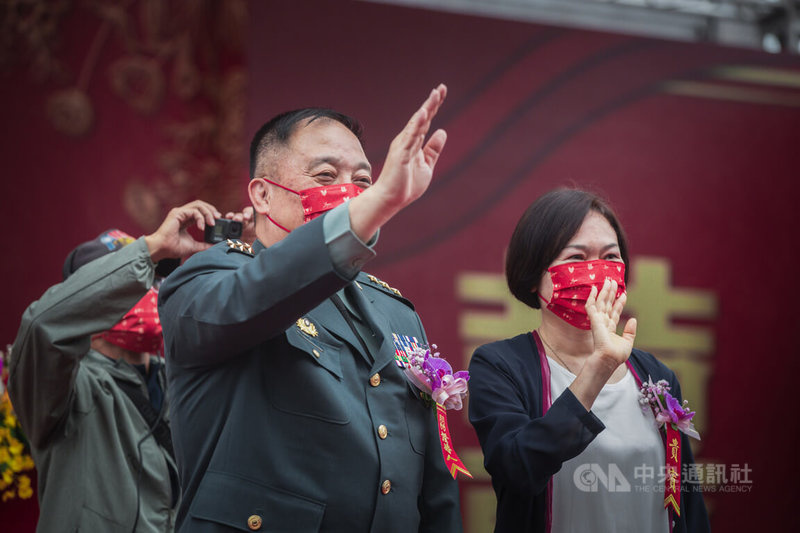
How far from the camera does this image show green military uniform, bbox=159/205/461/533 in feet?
4.85

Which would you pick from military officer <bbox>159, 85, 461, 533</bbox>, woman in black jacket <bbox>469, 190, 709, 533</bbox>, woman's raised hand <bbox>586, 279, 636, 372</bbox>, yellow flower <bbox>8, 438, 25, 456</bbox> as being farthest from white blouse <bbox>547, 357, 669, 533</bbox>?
yellow flower <bbox>8, 438, 25, 456</bbox>

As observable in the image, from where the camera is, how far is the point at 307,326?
1.80 metres

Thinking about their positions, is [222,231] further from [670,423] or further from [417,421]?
[670,423]

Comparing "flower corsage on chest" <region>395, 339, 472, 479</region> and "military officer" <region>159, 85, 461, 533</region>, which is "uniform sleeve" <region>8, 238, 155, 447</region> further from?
"flower corsage on chest" <region>395, 339, 472, 479</region>

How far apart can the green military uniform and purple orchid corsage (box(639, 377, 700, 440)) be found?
79cm

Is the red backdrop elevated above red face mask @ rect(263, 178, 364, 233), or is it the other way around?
the red backdrop

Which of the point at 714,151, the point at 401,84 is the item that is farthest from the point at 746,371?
the point at 401,84

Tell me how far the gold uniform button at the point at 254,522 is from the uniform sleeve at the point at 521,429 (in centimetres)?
70

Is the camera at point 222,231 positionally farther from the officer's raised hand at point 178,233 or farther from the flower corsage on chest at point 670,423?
the flower corsage on chest at point 670,423

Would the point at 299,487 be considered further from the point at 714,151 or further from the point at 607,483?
the point at 714,151

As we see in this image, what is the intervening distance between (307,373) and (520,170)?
3.45 meters

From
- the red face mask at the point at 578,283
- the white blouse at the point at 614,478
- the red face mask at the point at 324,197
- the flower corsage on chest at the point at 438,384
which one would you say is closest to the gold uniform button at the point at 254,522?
the flower corsage on chest at the point at 438,384

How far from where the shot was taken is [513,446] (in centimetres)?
205

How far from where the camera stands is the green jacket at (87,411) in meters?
2.29
